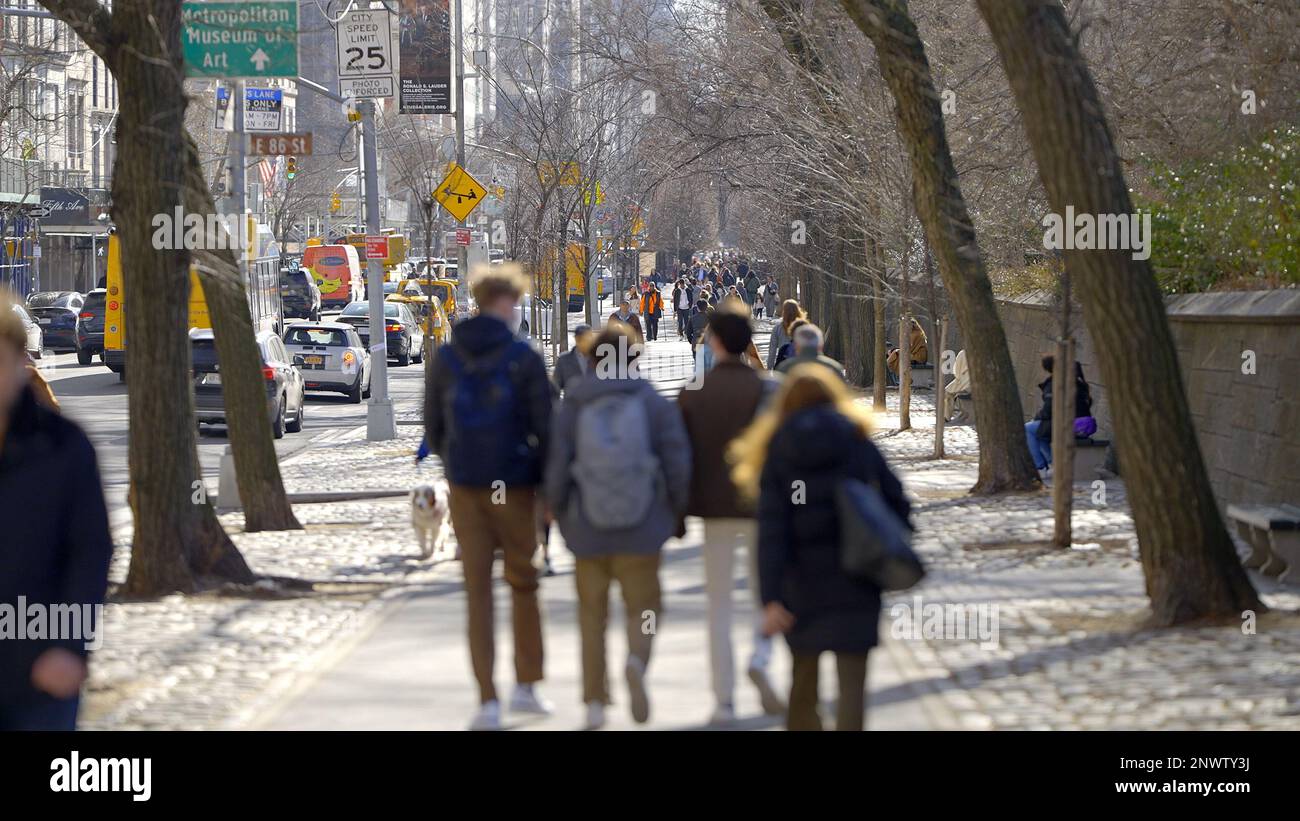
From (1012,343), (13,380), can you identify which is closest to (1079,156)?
(13,380)

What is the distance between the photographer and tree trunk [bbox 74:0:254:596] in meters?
11.6

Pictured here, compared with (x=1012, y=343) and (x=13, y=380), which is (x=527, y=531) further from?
(x=1012, y=343)

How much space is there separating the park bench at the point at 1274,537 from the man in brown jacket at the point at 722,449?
4844 millimetres

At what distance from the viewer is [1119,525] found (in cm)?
1510

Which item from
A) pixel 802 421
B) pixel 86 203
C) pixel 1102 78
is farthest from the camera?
pixel 86 203

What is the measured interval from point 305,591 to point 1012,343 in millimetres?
18894

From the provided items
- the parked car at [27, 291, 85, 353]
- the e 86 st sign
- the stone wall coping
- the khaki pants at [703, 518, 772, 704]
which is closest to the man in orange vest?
the parked car at [27, 291, 85, 353]

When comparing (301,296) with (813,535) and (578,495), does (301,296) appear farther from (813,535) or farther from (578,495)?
(813,535)

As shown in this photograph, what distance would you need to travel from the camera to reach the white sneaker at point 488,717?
25.2 feet

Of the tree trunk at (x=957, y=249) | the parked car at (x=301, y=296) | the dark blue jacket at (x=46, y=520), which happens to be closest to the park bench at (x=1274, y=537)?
the tree trunk at (x=957, y=249)

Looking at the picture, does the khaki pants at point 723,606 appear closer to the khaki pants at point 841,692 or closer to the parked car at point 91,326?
the khaki pants at point 841,692

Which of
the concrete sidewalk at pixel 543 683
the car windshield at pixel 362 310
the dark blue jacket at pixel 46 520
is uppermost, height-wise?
the car windshield at pixel 362 310

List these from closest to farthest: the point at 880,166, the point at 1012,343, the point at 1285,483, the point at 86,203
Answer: the point at 1285,483, the point at 880,166, the point at 1012,343, the point at 86,203

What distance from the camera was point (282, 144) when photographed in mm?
17766
